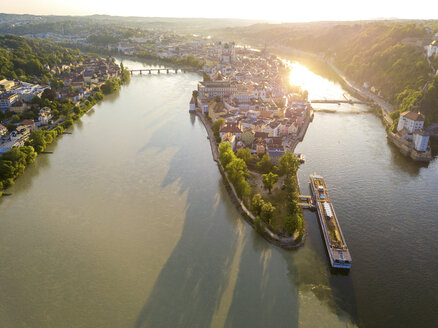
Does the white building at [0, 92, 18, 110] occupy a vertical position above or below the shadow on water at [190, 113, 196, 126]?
above

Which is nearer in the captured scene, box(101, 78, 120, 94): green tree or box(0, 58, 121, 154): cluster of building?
box(0, 58, 121, 154): cluster of building

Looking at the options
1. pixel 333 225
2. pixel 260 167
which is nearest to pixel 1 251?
pixel 260 167

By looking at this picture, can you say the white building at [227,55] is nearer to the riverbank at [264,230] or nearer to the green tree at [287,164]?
the riverbank at [264,230]

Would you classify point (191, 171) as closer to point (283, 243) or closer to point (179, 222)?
point (179, 222)

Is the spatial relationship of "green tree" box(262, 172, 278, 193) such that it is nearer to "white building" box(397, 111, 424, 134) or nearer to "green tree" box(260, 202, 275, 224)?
"green tree" box(260, 202, 275, 224)

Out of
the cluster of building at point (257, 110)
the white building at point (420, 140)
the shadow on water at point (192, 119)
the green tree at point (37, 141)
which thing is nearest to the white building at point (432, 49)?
the cluster of building at point (257, 110)

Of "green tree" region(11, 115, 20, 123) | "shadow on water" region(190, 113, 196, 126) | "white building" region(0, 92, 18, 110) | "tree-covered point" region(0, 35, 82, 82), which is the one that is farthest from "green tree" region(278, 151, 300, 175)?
"tree-covered point" region(0, 35, 82, 82)

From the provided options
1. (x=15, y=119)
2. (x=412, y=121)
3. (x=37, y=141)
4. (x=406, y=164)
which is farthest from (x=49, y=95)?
(x=412, y=121)
